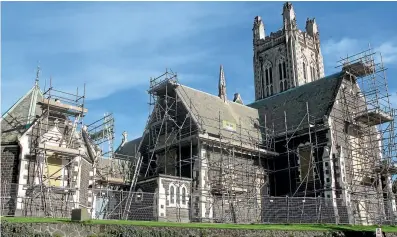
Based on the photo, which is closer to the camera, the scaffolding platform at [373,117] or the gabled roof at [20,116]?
the gabled roof at [20,116]

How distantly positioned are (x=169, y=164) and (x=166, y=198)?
5373mm

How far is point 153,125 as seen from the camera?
40.5 meters

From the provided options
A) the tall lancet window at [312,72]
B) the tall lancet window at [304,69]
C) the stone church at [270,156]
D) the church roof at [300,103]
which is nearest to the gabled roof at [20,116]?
the stone church at [270,156]

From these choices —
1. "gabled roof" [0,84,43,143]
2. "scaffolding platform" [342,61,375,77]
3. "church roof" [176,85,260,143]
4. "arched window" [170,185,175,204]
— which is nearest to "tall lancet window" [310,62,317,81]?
"church roof" [176,85,260,143]

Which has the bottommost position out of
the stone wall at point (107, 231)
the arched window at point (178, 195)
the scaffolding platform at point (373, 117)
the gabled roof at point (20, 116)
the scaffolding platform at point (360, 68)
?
the stone wall at point (107, 231)

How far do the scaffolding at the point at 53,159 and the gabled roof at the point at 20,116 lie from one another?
0.50m

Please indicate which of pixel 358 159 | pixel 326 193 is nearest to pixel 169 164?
pixel 326 193

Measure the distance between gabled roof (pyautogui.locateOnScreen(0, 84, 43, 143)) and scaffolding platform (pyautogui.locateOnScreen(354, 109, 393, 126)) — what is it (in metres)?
24.7

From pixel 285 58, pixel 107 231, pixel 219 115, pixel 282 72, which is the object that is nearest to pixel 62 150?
pixel 107 231

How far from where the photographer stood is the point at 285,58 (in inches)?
2977

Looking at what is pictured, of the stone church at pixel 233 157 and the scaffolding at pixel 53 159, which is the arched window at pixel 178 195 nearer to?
the stone church at pixel 233 157

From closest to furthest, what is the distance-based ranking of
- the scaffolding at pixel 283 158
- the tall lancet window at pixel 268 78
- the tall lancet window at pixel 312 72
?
the scaffolding at pixel 283 158 → the tall lancet window at pixel 268 78 → the tall lancet window at pixel 312 72

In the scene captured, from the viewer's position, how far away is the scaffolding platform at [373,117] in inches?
1537

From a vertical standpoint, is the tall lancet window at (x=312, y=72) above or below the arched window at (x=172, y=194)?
above
